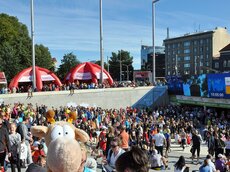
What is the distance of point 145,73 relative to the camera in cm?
6731

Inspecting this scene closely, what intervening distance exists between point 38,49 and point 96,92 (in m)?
24.1

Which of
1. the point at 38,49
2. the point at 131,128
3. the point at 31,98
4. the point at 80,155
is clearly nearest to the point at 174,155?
the point at 131,128

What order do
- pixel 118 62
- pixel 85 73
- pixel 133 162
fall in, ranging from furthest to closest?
pixel 118 62 < pixel 85 73 < pixel 133 162

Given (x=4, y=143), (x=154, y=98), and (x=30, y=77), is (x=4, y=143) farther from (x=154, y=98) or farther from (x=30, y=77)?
(x=154, y=98)

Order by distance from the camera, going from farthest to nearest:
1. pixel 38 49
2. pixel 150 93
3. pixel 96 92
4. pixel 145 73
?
1. pixel 145 73
2. pixel 38 49
3. pixel 150 93
4. pixel 96 92

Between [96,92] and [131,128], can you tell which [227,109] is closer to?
[96,92]

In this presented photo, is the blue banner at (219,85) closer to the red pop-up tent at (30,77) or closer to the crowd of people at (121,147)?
the crowd of people at (121,147)

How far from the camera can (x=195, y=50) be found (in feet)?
336

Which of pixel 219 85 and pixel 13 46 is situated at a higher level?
pixel 13 46

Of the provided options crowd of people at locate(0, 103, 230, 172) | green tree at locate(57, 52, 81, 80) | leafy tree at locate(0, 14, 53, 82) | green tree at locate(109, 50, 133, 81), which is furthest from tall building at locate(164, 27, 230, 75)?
crowd of people at locate(0, 103, 230, 172)

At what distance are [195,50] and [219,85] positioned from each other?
70.5 m

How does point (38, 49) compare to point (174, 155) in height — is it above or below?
above

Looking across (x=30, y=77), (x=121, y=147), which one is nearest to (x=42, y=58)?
(x=30, y=77)

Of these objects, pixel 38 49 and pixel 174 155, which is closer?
pixel 174 155
